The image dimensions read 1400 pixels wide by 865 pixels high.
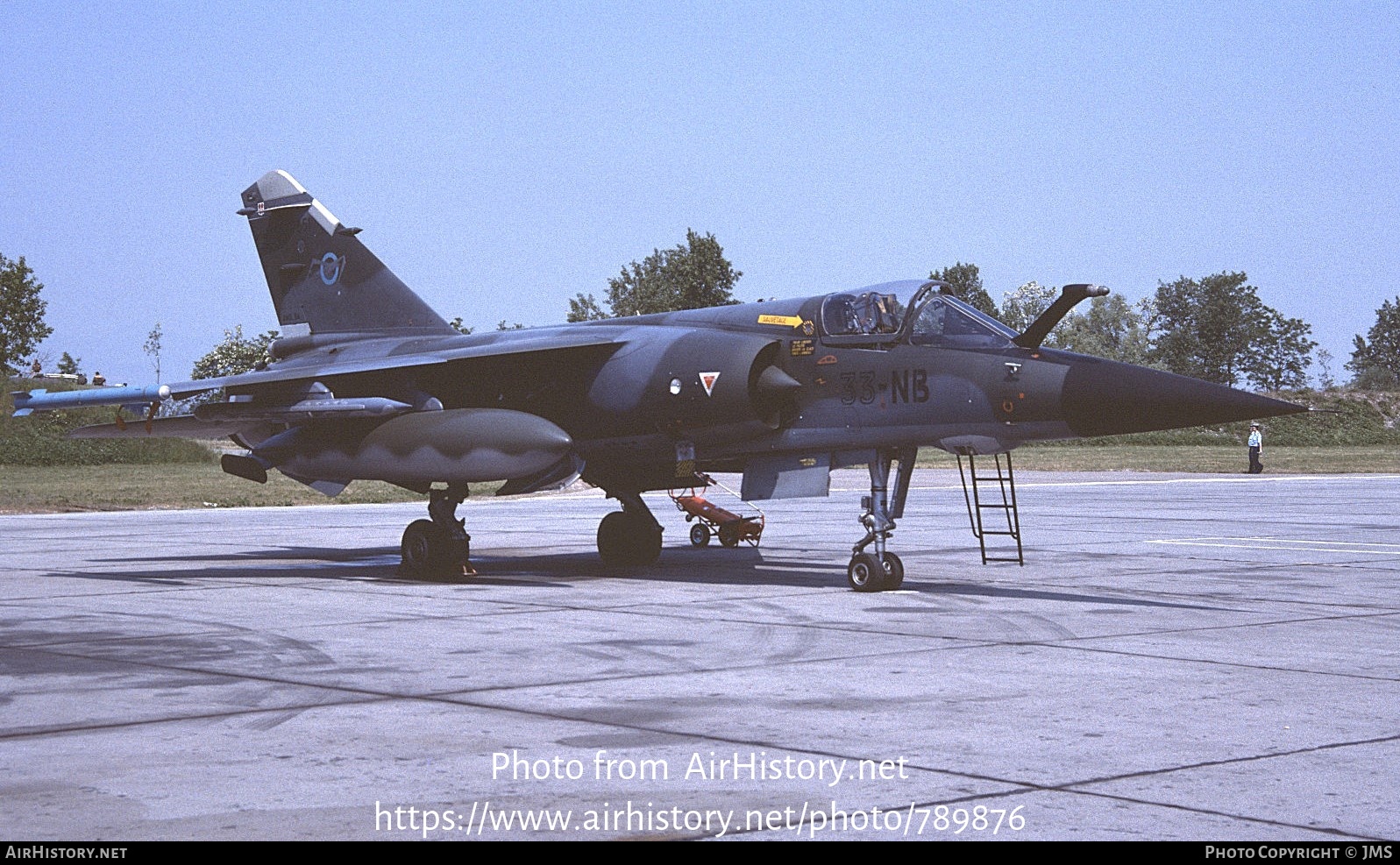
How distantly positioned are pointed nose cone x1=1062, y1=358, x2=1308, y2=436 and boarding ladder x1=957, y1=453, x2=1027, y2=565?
1074 millimetres

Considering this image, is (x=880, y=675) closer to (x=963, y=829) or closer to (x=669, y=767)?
(x=669, y=767)

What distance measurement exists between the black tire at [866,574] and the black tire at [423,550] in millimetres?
4828

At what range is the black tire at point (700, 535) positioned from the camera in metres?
21.9

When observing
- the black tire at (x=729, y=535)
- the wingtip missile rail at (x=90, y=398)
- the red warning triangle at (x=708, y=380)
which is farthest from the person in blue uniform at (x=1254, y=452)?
the wingtip missile rail at (x=90, y=398)

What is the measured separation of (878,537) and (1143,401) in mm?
3072

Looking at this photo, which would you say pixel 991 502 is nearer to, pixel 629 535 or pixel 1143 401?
pixel 629 535

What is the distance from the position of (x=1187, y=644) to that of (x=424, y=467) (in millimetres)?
8590


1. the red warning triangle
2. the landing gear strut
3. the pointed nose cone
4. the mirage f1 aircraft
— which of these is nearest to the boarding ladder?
the mirage f1 aircraft

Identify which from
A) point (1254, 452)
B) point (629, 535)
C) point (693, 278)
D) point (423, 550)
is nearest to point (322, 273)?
point (423, 550)

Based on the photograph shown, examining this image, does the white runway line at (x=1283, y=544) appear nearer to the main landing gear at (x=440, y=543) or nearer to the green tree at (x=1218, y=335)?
the main landing gear at (x=440, y=543)

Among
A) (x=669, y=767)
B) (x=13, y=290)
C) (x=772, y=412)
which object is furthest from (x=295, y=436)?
(x=13, y=290)

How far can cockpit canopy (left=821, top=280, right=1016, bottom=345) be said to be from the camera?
14781mm

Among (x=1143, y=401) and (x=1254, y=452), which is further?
(x=1254, y=452)

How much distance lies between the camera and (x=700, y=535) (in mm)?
21969
